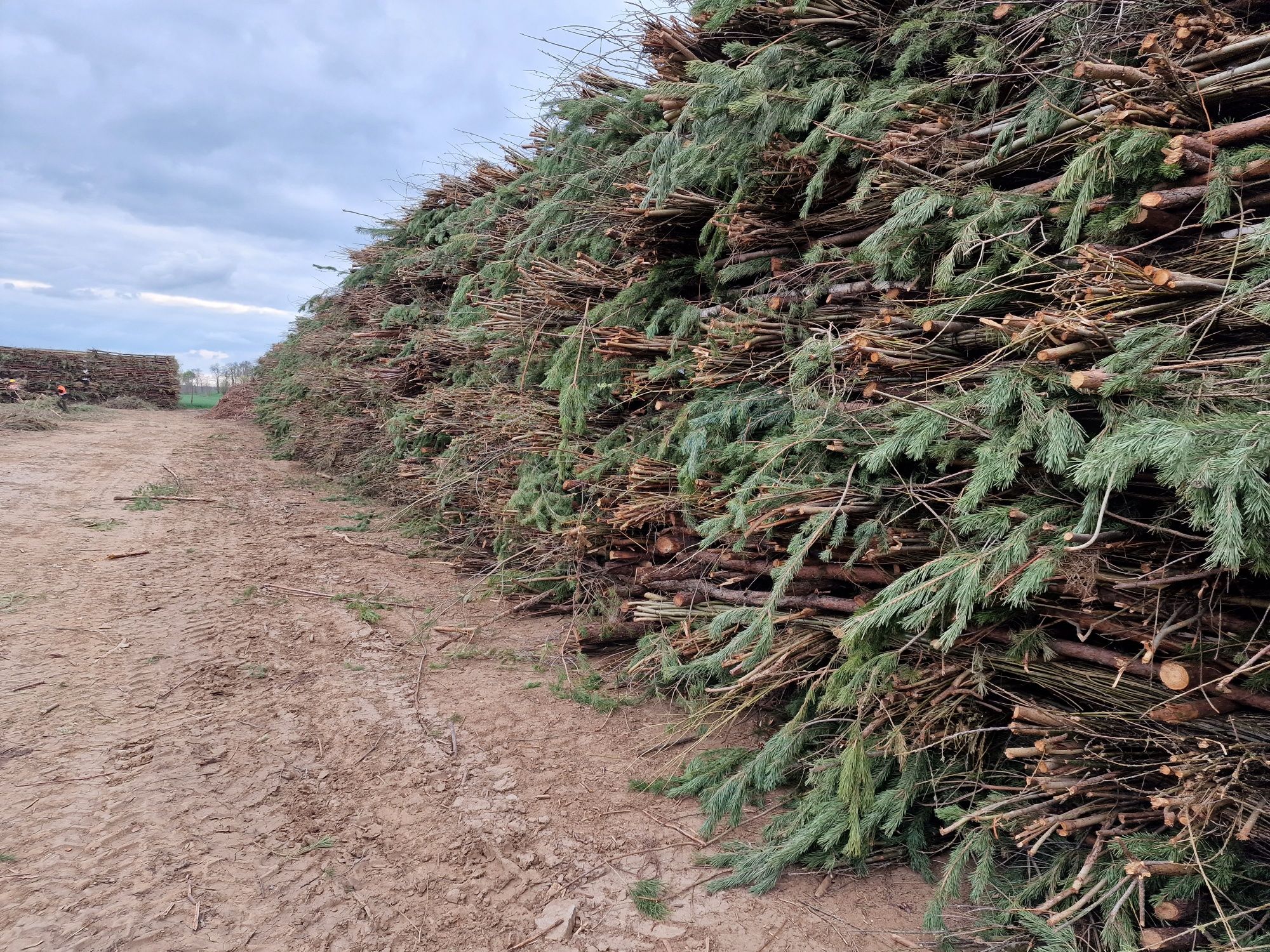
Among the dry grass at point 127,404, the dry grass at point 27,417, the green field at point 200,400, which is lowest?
the dry grass at point 27,417

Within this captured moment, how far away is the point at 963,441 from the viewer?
272 centimetres

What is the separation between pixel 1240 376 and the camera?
6.80 ft

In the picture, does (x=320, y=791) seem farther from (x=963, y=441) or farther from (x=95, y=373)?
(x=95, y=373)

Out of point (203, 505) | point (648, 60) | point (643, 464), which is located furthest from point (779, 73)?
point (203, 505)

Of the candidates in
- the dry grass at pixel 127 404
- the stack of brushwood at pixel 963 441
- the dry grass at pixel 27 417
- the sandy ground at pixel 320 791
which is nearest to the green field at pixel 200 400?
the dry grass at pixel 127 404

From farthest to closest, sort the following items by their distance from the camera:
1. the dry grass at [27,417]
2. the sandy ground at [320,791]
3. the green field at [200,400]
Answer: the green field at [200,400]
the dry grass at [27,417]
the sandy ground at [320,791]

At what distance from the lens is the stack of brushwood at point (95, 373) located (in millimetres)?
24469

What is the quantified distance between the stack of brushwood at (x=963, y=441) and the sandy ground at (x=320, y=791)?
0.39 m

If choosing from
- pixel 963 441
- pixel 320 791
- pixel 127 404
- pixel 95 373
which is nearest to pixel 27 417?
pixel 127 404

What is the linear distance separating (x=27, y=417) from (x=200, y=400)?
22.2 m

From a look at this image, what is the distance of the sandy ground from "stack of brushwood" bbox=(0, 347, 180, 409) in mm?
22999

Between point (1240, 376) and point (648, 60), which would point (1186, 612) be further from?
point (648, 60)

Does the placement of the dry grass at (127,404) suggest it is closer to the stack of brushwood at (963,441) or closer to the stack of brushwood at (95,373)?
the stack of brushwood at (95,373)

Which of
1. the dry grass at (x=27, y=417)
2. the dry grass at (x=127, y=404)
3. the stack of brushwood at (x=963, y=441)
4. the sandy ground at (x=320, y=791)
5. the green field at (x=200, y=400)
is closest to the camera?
the stack of brushwood at (x=963, y=441)
